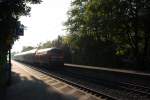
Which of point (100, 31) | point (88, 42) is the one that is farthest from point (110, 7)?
point (88, 42)

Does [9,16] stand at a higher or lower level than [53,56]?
higher

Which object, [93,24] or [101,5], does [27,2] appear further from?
[93,24]

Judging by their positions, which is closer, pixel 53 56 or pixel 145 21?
pixel 53 56

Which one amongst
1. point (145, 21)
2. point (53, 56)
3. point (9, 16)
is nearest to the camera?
point (9, 16)

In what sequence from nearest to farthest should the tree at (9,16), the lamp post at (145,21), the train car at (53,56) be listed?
the tree at (9,16) → the train car at (53,56) → the lamp post at (145,21)

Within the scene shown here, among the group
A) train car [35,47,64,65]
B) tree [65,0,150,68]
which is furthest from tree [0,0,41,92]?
tree [65,0,150,68]

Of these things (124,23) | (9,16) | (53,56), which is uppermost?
(124,23)

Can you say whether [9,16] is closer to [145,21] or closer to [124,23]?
[145,21]

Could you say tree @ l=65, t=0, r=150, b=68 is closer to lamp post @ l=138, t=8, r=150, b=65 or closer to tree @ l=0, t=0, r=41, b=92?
lamp post @ l=138, t=8, r=150, b=65

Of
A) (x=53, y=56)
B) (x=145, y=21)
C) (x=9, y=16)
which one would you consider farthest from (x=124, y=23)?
(x=9, y=16)

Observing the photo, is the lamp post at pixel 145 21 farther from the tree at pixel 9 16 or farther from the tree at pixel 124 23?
the tree at pixel 9 16

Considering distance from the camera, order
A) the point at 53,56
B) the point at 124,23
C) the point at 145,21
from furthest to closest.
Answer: the point at 124,23, the point at 145,21, the point at 53,56

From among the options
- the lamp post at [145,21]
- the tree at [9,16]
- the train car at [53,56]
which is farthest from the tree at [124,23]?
the tree at [9,16]

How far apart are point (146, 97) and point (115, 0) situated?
29320 millimetres
